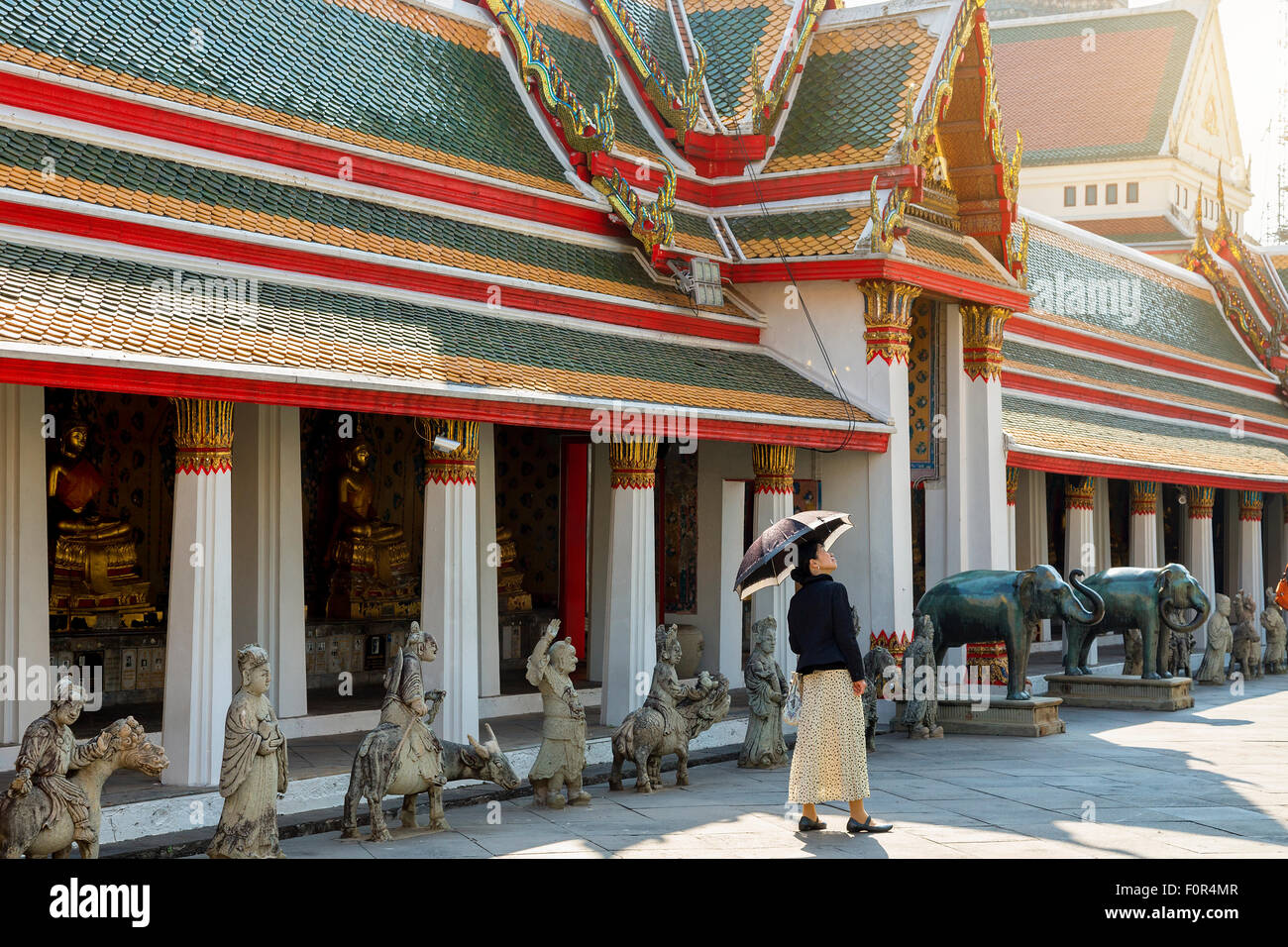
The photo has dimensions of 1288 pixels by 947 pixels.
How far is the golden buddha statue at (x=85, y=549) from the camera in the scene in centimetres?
1372

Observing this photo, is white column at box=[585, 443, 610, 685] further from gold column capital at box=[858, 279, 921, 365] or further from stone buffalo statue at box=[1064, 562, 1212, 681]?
stone buffalo statue at box=[1064, 562, 1212, 681]

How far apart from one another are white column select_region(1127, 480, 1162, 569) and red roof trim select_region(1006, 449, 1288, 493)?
40 centimetres

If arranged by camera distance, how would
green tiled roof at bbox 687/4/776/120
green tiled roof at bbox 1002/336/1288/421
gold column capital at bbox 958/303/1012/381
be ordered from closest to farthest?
green tiled roof at bbox 687/4/776/120, gold column capital at bbox 958/303/1012/381, green tiled roof at bbox 1002/336/1288/421

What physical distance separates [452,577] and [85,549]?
3.45m

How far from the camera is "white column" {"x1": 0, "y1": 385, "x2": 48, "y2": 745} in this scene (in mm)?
11625

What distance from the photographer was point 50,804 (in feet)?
27.7

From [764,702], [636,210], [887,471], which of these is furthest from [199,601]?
[887,471]

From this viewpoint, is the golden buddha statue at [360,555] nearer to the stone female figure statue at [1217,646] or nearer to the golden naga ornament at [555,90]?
the golden naga ornament at [555,90]

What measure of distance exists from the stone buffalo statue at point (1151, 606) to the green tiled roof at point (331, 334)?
5.08m

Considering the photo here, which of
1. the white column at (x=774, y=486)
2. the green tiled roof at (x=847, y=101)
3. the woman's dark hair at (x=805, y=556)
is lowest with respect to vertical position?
the woman's dark hair at (x=805, y=556)

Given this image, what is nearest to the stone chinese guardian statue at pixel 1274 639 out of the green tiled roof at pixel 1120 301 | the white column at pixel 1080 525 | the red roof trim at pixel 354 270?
the white column at pixel 1080 525

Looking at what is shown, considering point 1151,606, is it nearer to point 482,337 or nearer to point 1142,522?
point 1142,522

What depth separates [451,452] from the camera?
12828mm

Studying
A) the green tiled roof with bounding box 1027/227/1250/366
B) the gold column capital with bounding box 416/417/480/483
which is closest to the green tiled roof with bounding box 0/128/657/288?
the gold column capital with bounding box 416/417/480/483
